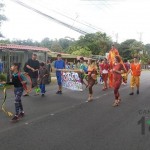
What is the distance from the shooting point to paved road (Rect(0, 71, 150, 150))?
7016 mm

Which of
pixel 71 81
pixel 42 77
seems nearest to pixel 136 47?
pixel 71 81

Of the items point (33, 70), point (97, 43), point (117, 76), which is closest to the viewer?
point (117, 76)

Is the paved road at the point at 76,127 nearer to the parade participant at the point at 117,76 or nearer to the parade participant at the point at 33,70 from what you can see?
the parade participant at the point at 117,76

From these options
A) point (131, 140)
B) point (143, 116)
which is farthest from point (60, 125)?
point (143, 116)

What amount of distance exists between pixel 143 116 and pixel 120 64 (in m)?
2.89

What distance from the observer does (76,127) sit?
341 inches

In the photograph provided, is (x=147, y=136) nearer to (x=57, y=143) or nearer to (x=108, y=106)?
(x=57, y=143)

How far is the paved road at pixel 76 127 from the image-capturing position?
702cm

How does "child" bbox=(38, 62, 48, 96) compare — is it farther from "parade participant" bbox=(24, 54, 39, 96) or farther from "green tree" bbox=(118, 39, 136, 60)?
"green tree" bbox=(118, 39, 136, 60)

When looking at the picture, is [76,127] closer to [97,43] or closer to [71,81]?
[71,81]

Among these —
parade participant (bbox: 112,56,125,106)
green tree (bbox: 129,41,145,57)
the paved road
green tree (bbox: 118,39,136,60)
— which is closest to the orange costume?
the paved road

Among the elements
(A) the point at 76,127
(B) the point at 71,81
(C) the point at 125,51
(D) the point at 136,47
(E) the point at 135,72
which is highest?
(D) the point at 136,47

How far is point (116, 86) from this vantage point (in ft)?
41.7

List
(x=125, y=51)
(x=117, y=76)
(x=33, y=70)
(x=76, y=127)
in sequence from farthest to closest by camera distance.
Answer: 1. (x=125, y=51)
2. (x=33, y=70)
3. (x=117, y=76)
4. (x=76, y=127)
